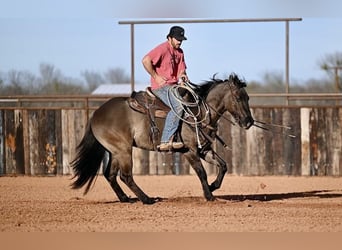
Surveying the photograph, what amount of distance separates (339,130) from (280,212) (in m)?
7.98

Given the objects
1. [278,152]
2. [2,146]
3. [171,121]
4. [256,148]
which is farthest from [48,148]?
[171,121]

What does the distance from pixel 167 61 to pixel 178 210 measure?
2.39m

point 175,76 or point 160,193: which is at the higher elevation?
point 175,76

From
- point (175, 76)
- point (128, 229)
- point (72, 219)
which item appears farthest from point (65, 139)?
point (128, 229)

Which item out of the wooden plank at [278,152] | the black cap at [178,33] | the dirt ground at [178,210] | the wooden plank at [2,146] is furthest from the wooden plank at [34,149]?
the black cap at [178,33]

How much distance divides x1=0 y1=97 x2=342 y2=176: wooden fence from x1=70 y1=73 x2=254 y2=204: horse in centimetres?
620

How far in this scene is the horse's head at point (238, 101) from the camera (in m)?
11.5

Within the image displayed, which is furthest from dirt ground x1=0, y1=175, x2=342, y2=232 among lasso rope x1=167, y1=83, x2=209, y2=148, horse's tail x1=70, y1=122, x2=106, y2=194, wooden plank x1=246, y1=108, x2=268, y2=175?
wooden plank x1=246, y1=108, x2=268, y2=175

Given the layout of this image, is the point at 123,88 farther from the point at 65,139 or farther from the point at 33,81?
the point at 65,139

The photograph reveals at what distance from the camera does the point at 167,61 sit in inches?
447

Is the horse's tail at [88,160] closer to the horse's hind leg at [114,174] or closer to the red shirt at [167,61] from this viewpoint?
the horse's hind leg at [114,174]

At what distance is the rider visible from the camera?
1126cm

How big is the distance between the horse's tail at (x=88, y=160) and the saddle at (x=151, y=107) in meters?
0.86

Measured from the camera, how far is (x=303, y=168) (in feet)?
58.1
